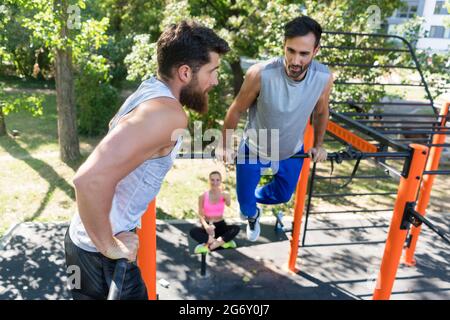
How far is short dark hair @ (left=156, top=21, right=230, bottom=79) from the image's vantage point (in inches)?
56.1

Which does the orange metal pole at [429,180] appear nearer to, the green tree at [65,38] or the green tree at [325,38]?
the green tree at [325,38]

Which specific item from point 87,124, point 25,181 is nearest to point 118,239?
point 25,181

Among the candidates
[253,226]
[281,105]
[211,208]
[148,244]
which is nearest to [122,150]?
[148,244]

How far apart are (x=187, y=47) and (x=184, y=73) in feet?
0.31

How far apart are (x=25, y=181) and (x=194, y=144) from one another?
2.99 metres

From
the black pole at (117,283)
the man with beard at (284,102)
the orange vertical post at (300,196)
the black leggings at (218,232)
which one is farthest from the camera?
the black leggings at (218,232)

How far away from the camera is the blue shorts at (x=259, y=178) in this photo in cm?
296

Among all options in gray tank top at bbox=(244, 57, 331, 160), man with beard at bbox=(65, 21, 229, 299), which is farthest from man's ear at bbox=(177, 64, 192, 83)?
gray tank top at bbox=(244, 57, 331, 160)

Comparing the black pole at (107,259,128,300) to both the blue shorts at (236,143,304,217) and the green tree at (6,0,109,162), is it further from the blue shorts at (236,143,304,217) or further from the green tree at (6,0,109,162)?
the green tree at (6,0,109,162)

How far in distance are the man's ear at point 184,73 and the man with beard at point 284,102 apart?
43.1 inches

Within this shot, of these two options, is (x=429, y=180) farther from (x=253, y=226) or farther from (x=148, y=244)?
(x=148, y=244)

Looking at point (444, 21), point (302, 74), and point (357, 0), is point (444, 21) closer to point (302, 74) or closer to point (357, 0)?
point (357, 0)

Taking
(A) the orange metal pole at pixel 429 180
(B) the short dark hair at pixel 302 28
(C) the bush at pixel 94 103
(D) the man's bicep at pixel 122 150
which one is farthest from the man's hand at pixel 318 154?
(C) the bush at pixel 94 103

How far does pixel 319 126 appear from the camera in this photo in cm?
294
